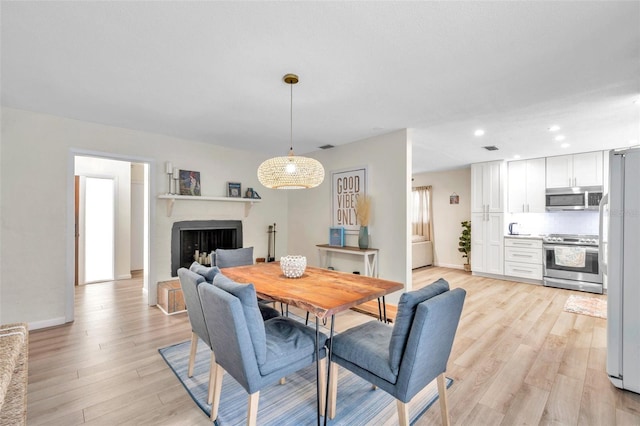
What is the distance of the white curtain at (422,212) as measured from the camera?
7426 millimetres

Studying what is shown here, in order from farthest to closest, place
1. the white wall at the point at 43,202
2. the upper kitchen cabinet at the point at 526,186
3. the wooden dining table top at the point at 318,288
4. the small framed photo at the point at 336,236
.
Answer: the upper kitchen cabinet at the point at 526,186
the small framed photo at the point at 336,236
the white wall at the point at 43,202
the wooden dining table top at the point at 318,288

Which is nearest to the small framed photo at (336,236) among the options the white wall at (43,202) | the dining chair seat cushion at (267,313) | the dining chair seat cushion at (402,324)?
the dining chair seat cushion at (267,313)

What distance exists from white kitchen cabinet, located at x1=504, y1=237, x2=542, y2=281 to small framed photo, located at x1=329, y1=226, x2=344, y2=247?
3.43 metres

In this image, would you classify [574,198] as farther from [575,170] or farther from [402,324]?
[402,324]

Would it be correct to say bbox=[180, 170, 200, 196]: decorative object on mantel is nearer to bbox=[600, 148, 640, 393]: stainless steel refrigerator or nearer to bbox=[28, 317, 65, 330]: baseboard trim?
bbox=[28, 317, 65, 330]: baseboard trim

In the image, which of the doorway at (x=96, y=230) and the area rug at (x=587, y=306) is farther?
the doorway at (x=96, y=230)

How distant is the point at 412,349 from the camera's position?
1.40 meters

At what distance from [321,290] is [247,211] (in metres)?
3.32

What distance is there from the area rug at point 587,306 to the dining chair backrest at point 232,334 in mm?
4346

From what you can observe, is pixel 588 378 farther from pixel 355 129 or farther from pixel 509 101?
pixel 355 129

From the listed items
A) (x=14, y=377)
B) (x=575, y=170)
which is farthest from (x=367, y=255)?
(x=575, y=170)

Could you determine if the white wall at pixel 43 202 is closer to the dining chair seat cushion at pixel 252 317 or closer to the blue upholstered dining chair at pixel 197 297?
the blue upholstered dining chair at pixel 197 297

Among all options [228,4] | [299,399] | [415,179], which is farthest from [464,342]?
[415,179]

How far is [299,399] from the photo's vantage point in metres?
2.00
